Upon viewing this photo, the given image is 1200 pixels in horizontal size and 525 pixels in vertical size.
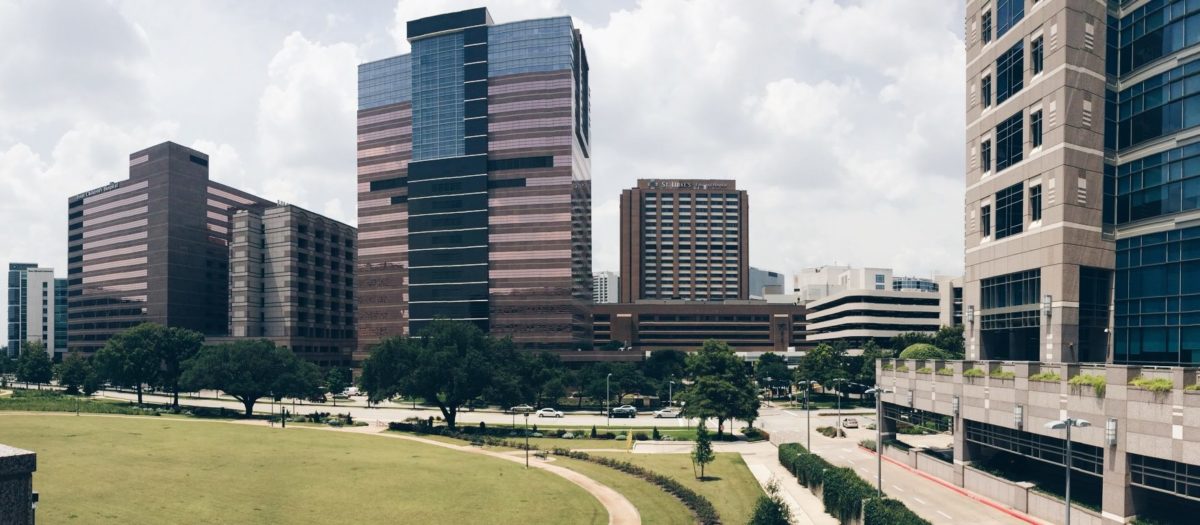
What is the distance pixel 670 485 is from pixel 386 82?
149 metres

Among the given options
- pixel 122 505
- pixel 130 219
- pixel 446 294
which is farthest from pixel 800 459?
pixel 130 219

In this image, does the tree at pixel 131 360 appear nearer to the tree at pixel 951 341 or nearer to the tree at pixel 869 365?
the tree at pixel 869 365

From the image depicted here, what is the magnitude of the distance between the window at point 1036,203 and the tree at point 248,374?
3905 inches

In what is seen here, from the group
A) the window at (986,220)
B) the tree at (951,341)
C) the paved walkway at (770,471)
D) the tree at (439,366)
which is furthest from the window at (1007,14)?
the tree at (951,341)

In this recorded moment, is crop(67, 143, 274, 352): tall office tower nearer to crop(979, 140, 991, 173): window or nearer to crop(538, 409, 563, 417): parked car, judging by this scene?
crop(538, 409, 563, 417): parked car

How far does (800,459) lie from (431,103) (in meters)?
138

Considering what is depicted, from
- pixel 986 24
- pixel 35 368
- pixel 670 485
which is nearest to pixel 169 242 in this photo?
pixel 35 368

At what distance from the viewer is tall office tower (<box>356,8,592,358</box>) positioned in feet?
533

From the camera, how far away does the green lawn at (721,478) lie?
51812mm

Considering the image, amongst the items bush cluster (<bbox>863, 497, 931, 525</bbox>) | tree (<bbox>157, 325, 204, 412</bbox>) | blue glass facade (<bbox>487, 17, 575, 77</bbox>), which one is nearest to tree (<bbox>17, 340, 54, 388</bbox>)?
tree (<bbox>157, 325, 204, 412</bbox>)

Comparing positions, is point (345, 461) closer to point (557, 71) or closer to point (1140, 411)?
point (1140, 411)

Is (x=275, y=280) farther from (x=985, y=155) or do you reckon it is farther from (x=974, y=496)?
(x=974, y=496)

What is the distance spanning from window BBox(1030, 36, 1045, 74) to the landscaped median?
36.4 m

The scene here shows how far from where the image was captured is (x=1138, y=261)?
179 feet
